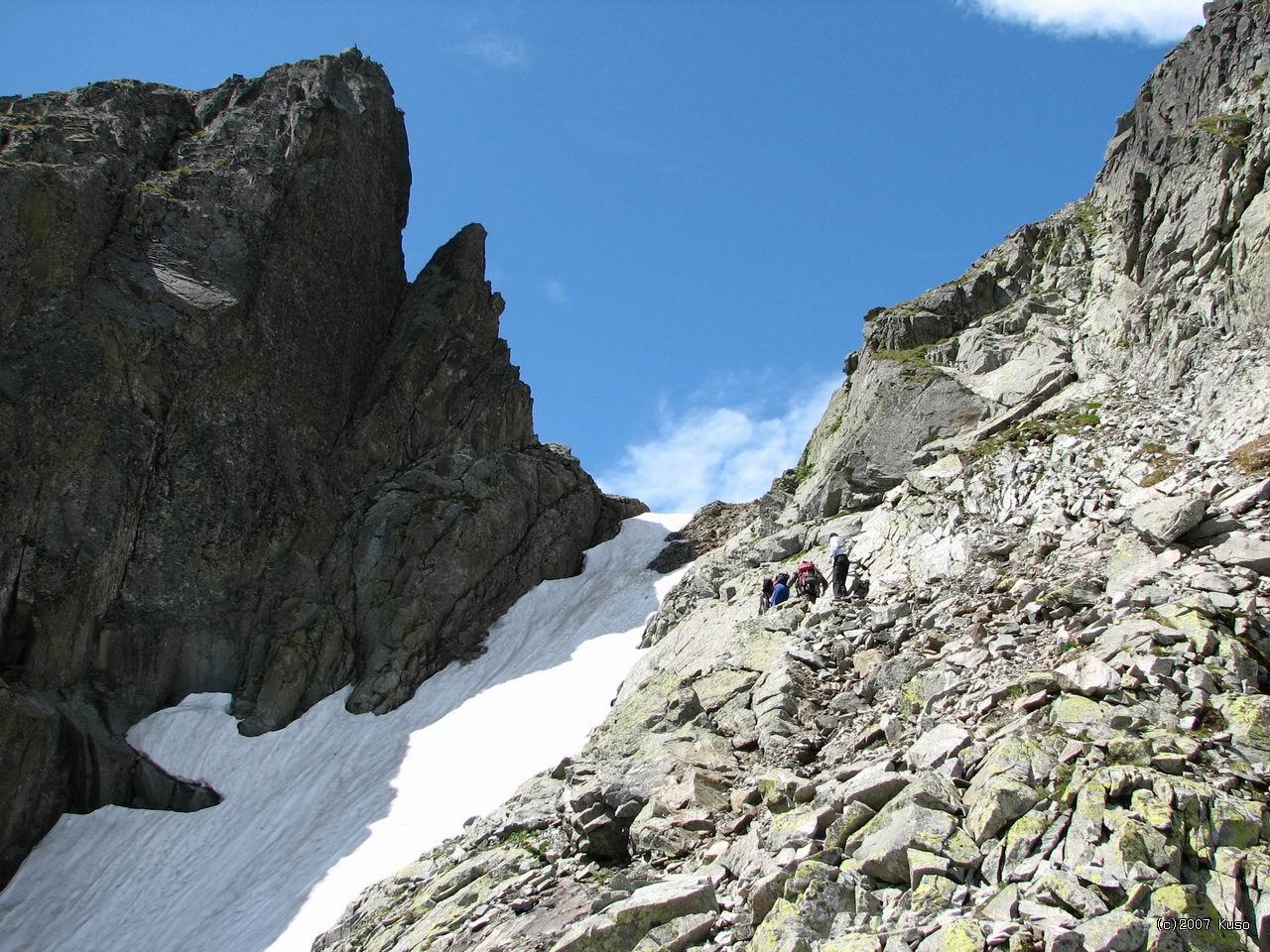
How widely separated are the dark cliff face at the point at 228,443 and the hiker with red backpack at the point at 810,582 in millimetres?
19705

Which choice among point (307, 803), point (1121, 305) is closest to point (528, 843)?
point (307, 803)

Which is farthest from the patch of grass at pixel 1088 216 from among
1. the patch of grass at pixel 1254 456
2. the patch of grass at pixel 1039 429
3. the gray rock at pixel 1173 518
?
the gray rock at pixel 1173 518

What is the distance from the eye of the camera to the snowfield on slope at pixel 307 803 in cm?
2750

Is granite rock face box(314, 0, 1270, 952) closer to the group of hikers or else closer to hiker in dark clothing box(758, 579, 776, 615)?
the group of hikers

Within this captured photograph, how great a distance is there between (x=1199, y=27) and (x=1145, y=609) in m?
26.4

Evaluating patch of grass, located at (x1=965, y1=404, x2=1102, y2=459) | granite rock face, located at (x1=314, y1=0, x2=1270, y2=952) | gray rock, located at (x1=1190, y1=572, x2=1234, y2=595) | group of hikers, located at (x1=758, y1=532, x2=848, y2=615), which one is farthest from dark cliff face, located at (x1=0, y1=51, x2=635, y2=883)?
gray rock, located at (x1=1190, y1=572, x2=1234, y2=595)

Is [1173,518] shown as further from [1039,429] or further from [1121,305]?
[1121,305]

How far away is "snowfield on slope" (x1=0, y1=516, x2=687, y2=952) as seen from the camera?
1083 inches

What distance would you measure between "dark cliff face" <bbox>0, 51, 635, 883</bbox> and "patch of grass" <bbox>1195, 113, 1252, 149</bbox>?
31.9m

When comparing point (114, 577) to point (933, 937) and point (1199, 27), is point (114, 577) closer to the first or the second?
point (933, 937)

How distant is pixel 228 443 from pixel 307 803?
17233 mm

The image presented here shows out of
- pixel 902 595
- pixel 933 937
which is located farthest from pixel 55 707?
pixel 933 937

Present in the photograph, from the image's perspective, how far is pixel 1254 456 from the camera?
61.3 ft

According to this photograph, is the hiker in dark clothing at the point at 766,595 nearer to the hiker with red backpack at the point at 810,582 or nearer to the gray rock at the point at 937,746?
the hiker with red backpack at the point at 810,582
